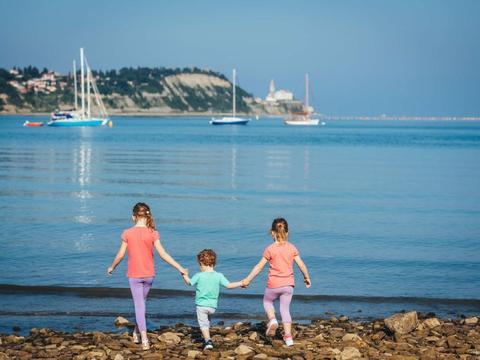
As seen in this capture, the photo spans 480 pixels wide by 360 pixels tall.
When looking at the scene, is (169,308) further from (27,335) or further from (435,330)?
(435,330)

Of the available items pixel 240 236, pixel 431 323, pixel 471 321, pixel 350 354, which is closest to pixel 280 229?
pixel 350 354

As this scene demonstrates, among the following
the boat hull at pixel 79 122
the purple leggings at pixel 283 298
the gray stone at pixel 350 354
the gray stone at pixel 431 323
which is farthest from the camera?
the boat hull at pixel 79 122

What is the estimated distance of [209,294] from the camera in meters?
9.75

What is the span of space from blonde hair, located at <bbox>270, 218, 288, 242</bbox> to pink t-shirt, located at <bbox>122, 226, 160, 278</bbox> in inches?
56.8

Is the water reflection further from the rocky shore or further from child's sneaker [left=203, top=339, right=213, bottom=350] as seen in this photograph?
child's sneaker [left=203, top=339, right=213, bottom=350]

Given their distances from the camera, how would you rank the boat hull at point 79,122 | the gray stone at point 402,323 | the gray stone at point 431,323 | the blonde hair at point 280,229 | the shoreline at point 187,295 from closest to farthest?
the blonde hair at point 280,229 < the gray stone at point 402,323 < the gray stone at point 431,323 < the shoreline at point 187,295 < the boat hull at point 79,122

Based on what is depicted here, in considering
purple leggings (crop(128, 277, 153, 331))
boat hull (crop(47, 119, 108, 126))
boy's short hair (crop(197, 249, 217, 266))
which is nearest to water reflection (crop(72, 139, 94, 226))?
purple leggings (crop(128, 277, 153, 331))

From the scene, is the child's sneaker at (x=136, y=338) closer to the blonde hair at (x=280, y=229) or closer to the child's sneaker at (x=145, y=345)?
the child's sneaker at (x=145, y=345)

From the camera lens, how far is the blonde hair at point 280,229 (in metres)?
9.56

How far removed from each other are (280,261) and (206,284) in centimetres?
95

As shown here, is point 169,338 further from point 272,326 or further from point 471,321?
point 471,321

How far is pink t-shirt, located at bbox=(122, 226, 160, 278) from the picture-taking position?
9656 mm

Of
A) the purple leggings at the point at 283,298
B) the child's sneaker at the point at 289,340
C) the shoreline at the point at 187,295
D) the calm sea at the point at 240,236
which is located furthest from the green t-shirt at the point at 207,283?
the shoreline at the point at 187,295

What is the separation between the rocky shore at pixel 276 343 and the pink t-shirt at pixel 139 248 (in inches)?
39.0
